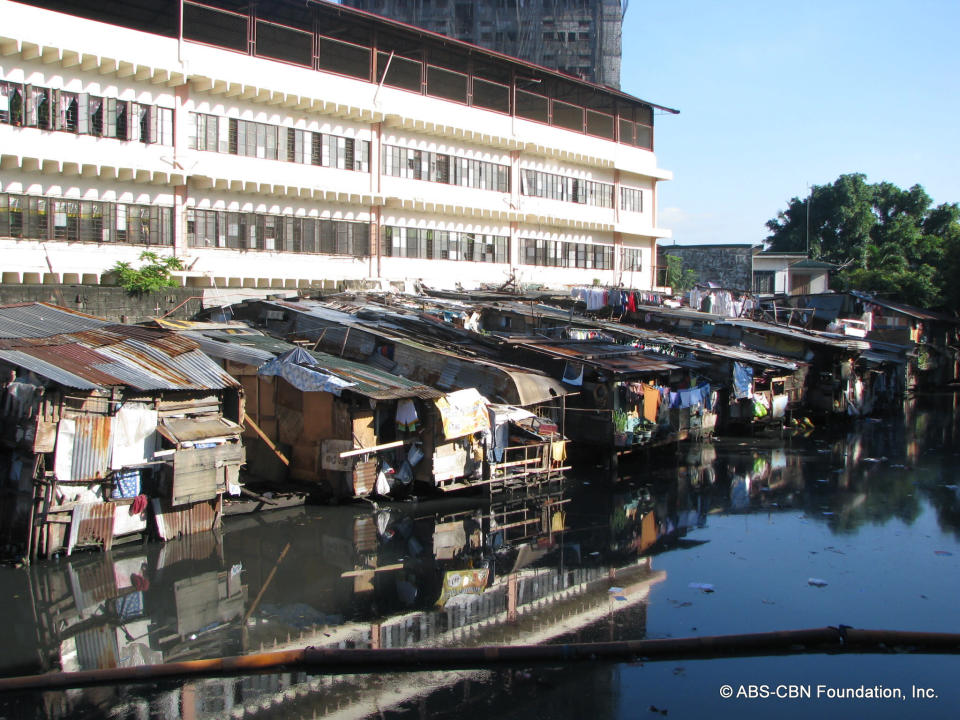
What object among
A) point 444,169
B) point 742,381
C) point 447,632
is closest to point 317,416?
point 447,632

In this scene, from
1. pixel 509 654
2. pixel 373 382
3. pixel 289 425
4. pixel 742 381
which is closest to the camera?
pixel 509 654

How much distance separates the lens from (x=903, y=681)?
8.66 m

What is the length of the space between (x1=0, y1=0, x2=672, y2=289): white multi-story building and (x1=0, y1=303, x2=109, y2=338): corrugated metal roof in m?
4.75

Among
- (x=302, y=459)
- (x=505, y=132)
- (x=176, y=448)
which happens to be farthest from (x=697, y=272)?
(x=176, y=448)

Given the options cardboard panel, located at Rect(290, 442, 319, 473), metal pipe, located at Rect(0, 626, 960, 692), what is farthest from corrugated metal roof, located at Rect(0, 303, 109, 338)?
metal pipe, located at Rect(0, 626, 960, 692)

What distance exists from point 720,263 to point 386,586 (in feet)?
135

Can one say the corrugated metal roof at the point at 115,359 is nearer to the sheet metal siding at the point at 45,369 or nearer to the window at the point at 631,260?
the sheet metal siding at the point at 45,369

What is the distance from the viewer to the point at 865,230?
55688 millimetres

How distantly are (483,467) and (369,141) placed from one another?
16.2 meters

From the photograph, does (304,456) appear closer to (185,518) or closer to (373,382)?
(373,382)

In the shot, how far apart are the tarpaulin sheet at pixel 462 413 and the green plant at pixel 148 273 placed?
10711 mm

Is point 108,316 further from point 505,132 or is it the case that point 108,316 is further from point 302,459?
point 505,132

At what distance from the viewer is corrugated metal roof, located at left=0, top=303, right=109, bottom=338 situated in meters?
14.5

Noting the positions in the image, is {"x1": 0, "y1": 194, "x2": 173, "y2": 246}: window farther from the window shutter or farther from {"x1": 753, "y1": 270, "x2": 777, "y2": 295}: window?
{"x1": 753, "y1": 270, "x2": 777, "y2": 295}: window
